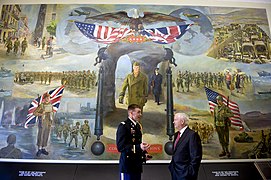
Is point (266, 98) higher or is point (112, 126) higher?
point (266, 98)

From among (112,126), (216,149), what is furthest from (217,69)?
(112,126)

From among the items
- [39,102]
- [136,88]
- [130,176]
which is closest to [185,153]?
[130,176]

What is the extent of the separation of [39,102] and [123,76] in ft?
6.68

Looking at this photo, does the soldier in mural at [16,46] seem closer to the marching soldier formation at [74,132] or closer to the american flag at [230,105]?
the marching soldier formation at [74,132]

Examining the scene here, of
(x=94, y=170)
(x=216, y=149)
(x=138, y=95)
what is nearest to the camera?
(x=94, y=170)

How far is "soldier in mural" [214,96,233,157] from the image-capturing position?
495 centimetres

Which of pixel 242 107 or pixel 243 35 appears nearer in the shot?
pixel 242 107

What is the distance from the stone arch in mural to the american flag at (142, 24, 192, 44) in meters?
0.20

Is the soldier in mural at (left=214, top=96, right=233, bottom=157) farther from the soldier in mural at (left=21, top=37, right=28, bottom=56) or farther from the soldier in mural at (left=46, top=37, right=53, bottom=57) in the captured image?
the soldier in mural at (left=21, top=37, right=28, bottom=56)

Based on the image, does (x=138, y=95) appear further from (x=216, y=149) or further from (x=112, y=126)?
(x=216, y=149)

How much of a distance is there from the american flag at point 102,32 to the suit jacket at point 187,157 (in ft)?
12.2

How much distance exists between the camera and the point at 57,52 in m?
5.54

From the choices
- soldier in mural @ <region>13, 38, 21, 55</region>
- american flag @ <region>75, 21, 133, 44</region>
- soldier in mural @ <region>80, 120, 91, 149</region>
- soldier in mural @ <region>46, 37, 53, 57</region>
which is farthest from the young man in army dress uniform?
soldier in mural @ <region>13, 38, 21, 55</region>

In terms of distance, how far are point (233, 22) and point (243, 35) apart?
0.44m
